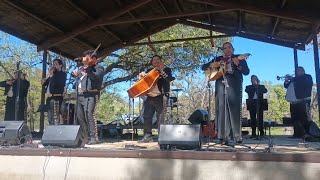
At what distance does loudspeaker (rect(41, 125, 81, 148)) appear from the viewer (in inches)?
175

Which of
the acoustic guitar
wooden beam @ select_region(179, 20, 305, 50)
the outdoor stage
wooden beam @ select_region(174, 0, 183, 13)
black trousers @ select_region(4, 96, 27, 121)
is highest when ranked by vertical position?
wooden beam @ select_region(174, 0, 183, 13)

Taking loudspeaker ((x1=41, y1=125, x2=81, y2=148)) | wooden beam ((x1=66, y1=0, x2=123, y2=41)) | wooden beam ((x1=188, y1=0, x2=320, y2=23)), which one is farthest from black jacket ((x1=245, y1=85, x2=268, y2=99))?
loudspeaker ((x1=41, y1=125, x2=81, y2=148))

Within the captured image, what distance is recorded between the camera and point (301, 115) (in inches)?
269

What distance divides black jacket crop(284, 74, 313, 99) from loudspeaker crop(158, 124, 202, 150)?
319cm

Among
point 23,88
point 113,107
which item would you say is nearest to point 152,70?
point 23,88

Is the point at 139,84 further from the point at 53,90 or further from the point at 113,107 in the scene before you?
the point at 113,107

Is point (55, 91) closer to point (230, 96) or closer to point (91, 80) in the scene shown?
point (91, 80)

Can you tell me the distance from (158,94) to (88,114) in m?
1.03

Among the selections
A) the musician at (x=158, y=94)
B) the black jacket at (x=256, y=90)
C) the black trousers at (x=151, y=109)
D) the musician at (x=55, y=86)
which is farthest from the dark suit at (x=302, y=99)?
the musician at (x=55, y=86)

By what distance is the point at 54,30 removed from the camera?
352 inches

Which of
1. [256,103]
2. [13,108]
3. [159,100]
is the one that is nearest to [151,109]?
[159,100]

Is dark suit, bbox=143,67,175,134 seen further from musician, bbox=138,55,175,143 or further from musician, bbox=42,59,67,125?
musician, bbox=42,59,67,125

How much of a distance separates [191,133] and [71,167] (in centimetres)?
135

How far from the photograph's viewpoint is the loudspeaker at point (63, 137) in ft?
14.5
